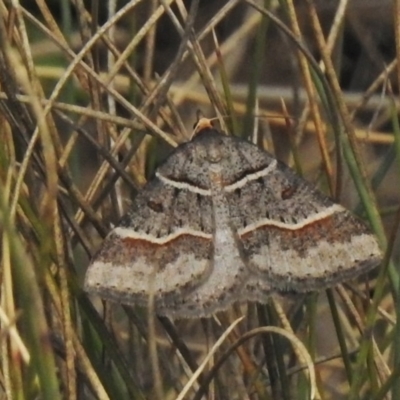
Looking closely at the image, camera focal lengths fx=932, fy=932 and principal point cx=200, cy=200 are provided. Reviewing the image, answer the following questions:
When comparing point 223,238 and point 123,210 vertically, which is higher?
point 123,210

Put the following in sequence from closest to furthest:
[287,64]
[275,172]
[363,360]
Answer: [363,360], [275,172], [287,64]

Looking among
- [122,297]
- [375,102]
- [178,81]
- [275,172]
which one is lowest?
[122,297]

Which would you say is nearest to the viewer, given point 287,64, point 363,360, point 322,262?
point 363,360

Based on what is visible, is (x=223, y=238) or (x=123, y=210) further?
(x=123, y=210)

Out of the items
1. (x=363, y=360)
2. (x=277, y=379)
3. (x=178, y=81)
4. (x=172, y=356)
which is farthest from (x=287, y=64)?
(x=363, y=360)

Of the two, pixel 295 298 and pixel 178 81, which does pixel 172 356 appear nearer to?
pixel 295 298

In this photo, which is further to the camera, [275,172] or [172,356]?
[172,356]

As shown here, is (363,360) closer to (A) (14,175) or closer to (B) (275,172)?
(B) (275,172)

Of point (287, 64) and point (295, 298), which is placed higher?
point (287, 64)
